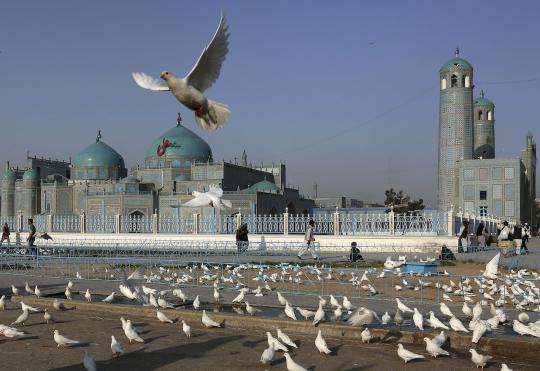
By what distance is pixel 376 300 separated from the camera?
345 inches

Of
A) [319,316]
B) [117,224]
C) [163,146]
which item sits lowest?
[319,316]

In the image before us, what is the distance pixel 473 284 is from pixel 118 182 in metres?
36.3

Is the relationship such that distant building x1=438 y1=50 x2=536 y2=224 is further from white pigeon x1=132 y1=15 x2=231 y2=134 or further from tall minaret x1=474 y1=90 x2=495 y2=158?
white pigeon x1=132 y1=15 x2=231 y2=134

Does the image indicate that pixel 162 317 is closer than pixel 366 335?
No

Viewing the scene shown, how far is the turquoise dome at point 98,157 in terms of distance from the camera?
48.7 meters

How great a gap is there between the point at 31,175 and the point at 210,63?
167 ft

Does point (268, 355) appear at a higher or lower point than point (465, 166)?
lower

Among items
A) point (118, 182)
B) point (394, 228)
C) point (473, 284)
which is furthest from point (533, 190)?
point (473, 284)

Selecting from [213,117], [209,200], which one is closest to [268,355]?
[213,117]

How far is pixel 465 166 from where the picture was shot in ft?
155

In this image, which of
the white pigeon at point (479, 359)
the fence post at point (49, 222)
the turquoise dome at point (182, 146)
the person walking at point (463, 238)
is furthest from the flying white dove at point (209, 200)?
the turquoise dome at point (182, 146)

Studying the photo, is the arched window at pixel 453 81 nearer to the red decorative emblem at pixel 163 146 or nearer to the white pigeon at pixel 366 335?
the red decorative emblem at pixel 163 146

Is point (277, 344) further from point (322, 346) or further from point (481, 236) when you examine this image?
point (481, 236)

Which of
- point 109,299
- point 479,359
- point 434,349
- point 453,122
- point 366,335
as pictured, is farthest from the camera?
point 453,122
